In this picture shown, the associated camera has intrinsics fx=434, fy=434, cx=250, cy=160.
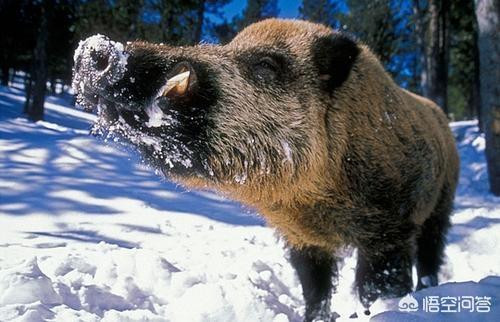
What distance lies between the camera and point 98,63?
1.69m

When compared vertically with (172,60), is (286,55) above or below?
above

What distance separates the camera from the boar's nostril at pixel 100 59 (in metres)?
1.67

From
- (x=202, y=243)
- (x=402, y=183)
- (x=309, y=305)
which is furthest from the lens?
(x=202, y=243)

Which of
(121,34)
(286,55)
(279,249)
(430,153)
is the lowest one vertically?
(279,249)

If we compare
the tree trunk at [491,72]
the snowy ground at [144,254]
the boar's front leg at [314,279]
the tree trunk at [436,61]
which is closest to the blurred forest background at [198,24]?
the tree trunk at [436,61]

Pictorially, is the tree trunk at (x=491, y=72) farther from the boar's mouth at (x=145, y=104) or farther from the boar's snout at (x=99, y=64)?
the boar's snout at (x=99, y=64)

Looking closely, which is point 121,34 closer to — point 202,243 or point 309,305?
point 202,243

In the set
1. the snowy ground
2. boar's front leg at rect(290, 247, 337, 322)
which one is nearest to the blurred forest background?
the snowy ground

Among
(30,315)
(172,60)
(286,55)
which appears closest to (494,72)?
(286,55)

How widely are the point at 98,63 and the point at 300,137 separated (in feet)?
3.73

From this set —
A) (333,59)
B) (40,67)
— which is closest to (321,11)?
(40,67)

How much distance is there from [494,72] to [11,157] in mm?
7309

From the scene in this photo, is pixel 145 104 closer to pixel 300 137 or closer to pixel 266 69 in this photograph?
pixel 266 69

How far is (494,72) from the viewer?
23.5ft
